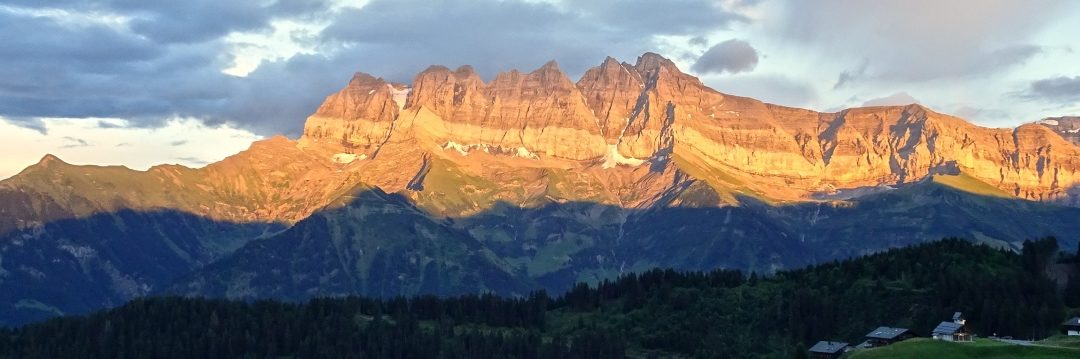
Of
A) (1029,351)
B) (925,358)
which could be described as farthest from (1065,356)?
(925,358)

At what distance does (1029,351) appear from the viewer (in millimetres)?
192250

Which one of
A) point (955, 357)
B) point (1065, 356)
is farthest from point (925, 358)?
point (1065, 356)

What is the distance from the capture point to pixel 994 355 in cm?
19400

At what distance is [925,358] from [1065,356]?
18533mm

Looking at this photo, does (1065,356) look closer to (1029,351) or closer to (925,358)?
(1029,351)

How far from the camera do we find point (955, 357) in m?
196

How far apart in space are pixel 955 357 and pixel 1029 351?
9.25 metres

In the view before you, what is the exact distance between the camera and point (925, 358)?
199250 mm

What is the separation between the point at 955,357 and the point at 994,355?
4.91 m

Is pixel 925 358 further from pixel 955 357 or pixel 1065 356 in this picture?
pixel 1065 356

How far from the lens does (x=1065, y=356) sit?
188 meters

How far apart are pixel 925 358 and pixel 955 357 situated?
14.5 ft
